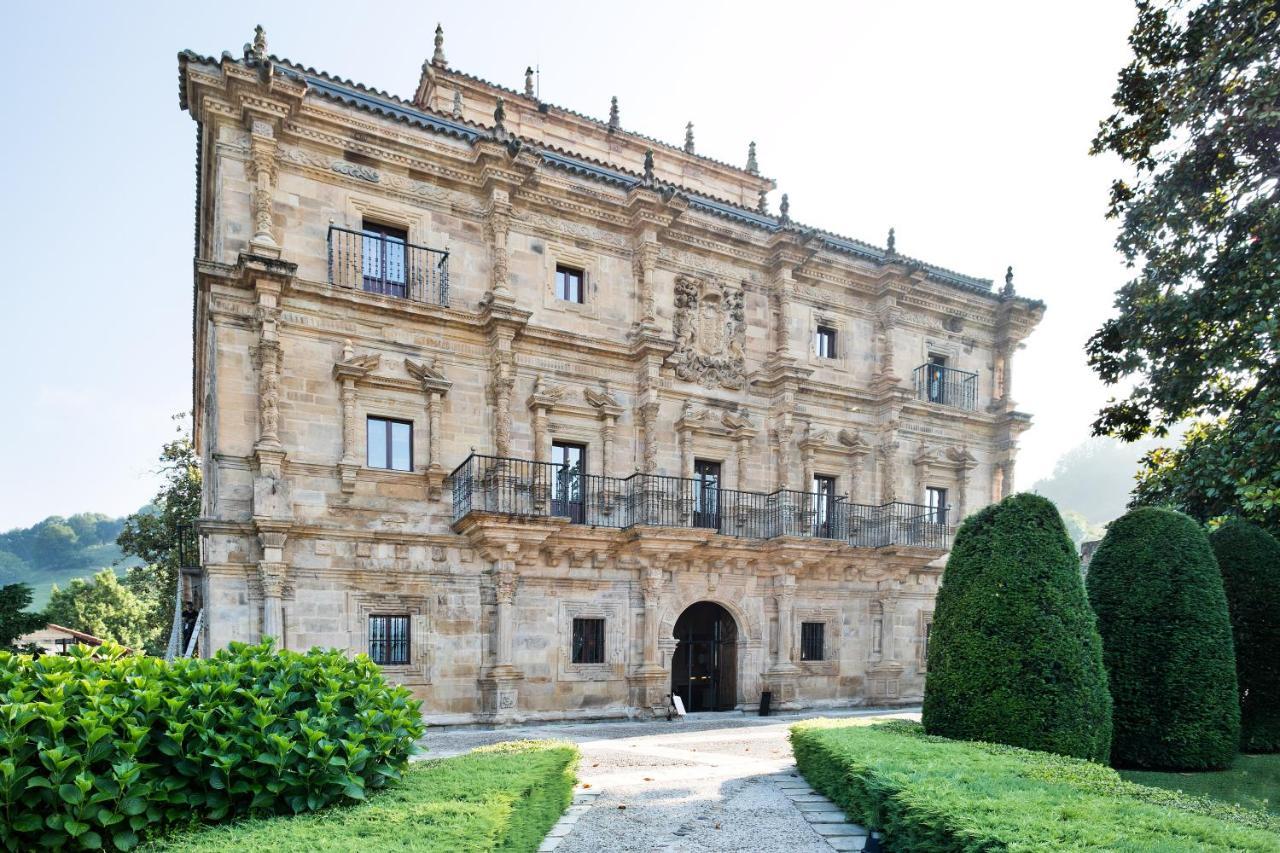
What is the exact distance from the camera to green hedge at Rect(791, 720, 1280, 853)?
518 centimetres

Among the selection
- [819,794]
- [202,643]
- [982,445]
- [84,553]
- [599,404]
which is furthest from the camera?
[84,553]

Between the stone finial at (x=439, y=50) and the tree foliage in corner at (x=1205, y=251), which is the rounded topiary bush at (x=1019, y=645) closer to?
the tree foliage in corner at (x=1205, y=251)

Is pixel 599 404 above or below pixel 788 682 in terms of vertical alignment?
above

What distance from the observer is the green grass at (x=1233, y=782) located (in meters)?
9.07

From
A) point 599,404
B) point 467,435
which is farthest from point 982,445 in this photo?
point 467,435

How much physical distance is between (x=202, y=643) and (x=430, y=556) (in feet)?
14.9

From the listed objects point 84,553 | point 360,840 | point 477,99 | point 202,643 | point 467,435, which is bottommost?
point 84,553

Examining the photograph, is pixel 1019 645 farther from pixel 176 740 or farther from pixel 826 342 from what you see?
pixel 826 342

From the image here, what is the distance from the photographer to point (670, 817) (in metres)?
8.57

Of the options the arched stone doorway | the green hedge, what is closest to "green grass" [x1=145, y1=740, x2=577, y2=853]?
the green hedge

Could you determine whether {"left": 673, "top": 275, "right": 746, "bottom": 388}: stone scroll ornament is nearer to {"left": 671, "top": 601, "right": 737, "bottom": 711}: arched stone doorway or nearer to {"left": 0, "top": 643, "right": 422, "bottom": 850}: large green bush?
{"left": 671, "top": 601, "right": 737, "bottom": 711}: arched stone doorway

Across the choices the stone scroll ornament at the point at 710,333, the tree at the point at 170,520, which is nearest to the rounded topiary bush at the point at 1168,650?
the stone scroll ornament at the point at 710,333

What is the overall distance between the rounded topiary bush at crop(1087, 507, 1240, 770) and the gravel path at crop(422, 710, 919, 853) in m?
5.03

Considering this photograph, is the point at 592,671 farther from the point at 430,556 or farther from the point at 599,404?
the point at 599,404
